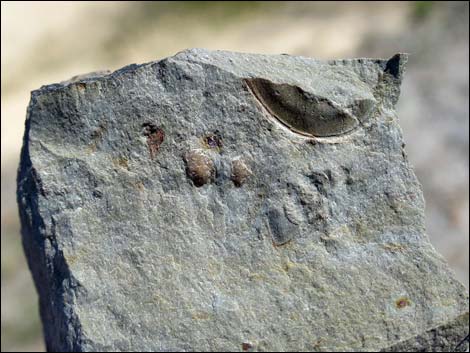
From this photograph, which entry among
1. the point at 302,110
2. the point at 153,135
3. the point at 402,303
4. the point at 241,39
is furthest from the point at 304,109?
the point at 241,39

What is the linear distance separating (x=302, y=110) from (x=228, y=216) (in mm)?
306

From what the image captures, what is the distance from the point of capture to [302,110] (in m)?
1.93

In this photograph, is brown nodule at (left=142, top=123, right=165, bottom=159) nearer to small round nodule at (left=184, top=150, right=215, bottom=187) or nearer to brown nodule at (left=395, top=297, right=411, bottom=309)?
small round nodule at (left=184, top=150, right=215, bottom=187)

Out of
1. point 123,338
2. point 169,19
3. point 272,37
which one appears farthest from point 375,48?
point 123,338

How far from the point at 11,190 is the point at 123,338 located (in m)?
1.59

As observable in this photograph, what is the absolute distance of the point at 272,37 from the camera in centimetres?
350

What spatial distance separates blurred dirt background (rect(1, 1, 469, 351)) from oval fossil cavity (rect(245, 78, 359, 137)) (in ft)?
4.42

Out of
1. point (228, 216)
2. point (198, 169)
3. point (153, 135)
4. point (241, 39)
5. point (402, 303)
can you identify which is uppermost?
point (241, 39)

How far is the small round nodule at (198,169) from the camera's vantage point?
1.88 m

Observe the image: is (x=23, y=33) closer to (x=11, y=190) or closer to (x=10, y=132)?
(x=10, y=132)

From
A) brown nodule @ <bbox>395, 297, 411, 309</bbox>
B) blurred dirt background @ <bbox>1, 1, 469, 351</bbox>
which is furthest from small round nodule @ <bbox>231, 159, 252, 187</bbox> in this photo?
blurred dirt background @ <bbox>1, 1, 469, 351</bbox>

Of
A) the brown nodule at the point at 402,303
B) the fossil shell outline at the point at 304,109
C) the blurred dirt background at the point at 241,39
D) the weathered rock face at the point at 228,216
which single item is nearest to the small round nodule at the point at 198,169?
the weathered rock face at the point at 228,216

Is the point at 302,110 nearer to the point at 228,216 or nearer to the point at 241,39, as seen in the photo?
the point at 228,216

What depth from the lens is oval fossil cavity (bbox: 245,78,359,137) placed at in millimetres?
1904
